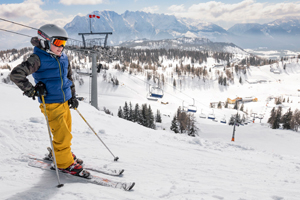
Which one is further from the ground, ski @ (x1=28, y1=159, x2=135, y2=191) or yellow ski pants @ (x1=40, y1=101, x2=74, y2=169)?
yellow ski pants @ (x1=40, y1=101, x2=74, y2=169)

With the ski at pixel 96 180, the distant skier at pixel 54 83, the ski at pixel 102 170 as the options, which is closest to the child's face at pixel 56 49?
the distant skier at pixel 54 83

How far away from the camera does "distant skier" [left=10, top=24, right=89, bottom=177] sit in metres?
2.91

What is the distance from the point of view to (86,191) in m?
2.74

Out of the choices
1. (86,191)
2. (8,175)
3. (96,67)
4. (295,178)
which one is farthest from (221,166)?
(96,67)

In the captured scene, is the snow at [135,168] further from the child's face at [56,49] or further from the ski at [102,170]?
the child's face at [56,49]

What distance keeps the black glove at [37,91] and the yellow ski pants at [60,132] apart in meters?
0.30

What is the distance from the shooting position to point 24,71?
2.67m

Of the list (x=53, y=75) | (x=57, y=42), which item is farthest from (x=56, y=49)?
(x=53, y=75)

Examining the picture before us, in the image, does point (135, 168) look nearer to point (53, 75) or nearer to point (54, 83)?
point (54, 83)

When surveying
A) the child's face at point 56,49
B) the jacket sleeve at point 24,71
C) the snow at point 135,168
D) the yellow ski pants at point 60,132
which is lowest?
the snow at point 135,168

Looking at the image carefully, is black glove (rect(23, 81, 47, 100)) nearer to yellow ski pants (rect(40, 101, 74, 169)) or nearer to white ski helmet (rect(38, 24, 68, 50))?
yellow ski pants (rect(40, 101, 74, 169))

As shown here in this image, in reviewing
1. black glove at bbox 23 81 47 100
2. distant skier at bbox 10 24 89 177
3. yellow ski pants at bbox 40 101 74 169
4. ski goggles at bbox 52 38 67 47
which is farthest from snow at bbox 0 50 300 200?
ski goggles at bbox 52 38 67 47

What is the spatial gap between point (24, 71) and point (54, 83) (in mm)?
546

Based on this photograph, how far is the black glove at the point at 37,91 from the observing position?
279cm
